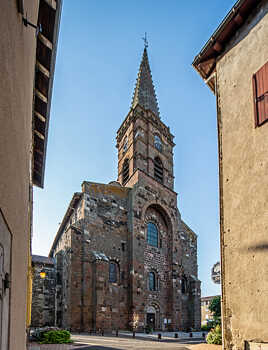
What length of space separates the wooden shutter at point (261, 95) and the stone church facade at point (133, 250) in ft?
67.8

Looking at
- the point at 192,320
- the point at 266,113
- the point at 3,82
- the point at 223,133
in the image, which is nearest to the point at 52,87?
the point at 223,133

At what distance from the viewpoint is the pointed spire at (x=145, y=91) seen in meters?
36.2

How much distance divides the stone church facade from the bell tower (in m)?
0.10

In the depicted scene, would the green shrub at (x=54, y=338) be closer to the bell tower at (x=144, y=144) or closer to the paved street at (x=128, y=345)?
the paved street at (x=128, y=345)

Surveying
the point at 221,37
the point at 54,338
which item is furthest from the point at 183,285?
the point at 221,37

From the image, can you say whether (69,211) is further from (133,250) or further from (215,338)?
(215,338)

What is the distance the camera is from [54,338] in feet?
53.3

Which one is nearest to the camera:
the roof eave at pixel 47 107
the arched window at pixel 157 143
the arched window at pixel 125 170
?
the roof eave at pixel 47 107

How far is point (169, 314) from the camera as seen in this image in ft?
95.3

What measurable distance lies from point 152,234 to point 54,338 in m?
15.1

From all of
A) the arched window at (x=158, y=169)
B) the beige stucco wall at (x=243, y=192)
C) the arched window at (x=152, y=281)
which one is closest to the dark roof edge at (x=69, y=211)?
the arched window at (x=158, y=169)

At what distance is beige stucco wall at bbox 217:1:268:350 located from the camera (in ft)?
21.4

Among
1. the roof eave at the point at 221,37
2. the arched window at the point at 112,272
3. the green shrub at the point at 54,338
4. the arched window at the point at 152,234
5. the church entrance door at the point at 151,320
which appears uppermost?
the roof eave at the point at 221,37

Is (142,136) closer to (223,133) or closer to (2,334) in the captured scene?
(223,133)
